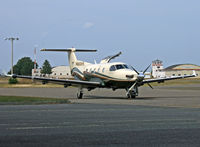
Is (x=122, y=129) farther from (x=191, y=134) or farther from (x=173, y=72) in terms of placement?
(x=173, y=72)

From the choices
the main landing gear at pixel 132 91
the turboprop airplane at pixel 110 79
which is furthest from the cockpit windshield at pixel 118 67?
the main landing gear at pixel 132 91

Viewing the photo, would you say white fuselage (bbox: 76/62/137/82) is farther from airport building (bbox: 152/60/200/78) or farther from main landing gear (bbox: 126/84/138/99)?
airport building (bbox: 152/60/200/78)

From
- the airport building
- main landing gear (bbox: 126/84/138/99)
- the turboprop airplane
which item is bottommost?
main landing gear (bbox: 126/84/138/99)

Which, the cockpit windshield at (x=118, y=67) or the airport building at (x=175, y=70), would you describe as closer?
the cockpit windshield at (x=118, y=67)

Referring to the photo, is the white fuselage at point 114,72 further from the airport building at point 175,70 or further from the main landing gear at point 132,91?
the airport building at point 175,70

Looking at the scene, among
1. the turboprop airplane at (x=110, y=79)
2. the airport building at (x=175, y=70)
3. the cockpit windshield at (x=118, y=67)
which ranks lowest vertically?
the turboprop airplane at (x=110, y=79)

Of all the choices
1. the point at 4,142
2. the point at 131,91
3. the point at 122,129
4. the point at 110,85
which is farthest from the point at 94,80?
the point at 4,142

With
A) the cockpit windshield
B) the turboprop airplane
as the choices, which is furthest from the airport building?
the cockpit windshield

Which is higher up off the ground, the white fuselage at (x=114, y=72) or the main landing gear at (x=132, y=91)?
the white fuselage at (x=114, y=72)

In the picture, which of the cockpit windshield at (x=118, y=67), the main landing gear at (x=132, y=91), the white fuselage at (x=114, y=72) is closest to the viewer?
the white fuselage at (x=114, y=72)

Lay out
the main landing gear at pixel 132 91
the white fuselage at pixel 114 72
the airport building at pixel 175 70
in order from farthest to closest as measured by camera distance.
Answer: the airport building at pixel 175 70 → the main landing gear at pixel 132 91 → the white fuselage at pixel 114 72

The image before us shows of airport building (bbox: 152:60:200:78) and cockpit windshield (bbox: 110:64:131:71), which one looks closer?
cockpit windshield (bbox: 110:64:131:71)

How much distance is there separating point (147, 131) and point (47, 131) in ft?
8.29

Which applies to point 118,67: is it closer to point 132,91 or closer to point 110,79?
point 110,79
